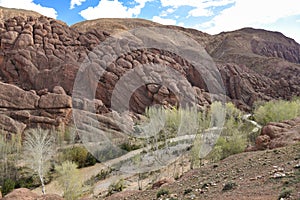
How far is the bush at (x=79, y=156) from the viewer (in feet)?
102

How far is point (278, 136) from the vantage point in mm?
19766

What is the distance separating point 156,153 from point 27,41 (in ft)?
118

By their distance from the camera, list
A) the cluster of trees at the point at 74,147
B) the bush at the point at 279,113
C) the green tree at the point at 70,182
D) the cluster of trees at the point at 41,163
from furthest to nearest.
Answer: the bush at the point at 279,113 < the cluster of trees at the point at 74,147 < the cluster of trees at the point at 41,163 < the green tree at the point at 70,182

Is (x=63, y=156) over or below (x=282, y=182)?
below

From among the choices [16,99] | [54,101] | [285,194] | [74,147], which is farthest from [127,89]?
[285,194]

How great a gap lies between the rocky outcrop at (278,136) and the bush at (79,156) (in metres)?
18.8

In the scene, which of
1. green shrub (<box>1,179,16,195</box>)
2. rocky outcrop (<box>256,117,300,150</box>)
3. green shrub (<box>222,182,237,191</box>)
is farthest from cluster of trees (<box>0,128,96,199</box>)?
rocky outcrop (<box>256,117,300,150</box>)

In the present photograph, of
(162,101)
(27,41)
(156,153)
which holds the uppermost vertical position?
(27,41)

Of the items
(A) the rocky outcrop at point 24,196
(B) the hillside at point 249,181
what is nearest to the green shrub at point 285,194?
(B) the hillside at point 249,181

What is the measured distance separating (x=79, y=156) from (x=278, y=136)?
2042cm

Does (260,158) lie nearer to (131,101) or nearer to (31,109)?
(31,109)

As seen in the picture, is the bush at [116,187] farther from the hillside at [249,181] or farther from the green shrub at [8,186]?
the green shrub at [8,186]

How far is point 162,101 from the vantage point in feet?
165

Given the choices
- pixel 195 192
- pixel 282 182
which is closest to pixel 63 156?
pixel 195 192
